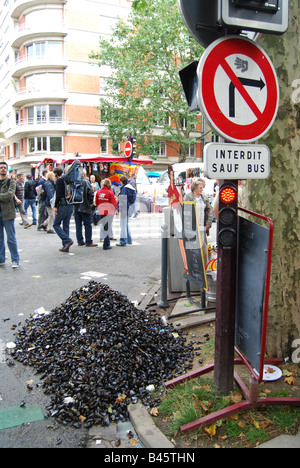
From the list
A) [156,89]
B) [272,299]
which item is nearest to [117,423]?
[272,299]

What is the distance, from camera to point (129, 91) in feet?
105

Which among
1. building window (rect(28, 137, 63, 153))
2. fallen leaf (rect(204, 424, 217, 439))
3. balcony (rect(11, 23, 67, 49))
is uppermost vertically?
balcony (rect(11, 23, 67, 49))

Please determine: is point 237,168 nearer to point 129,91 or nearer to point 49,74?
point 129,91

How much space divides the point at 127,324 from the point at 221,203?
1938 mm

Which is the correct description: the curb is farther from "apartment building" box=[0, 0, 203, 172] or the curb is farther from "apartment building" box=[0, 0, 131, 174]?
"apartment building" box=[0, 0, 131, 174]

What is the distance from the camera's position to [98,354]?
3.57 meters

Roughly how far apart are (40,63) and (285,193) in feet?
133

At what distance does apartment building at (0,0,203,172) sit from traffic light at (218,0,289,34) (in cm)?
3634

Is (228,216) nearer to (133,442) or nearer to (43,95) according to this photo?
(133,442)

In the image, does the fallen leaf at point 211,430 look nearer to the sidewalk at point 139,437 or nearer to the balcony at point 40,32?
the sidewalk at point 139,437

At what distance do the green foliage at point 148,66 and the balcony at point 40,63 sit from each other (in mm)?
7200

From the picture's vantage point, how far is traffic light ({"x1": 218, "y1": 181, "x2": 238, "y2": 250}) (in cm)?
270

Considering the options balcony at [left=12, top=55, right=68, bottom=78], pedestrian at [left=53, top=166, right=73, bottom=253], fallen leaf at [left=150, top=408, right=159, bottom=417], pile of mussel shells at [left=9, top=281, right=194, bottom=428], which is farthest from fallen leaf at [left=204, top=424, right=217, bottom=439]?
balcony at [left=12, top=55, right=68, bottom=78]

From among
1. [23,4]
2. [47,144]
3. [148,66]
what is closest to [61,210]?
[148,66]
